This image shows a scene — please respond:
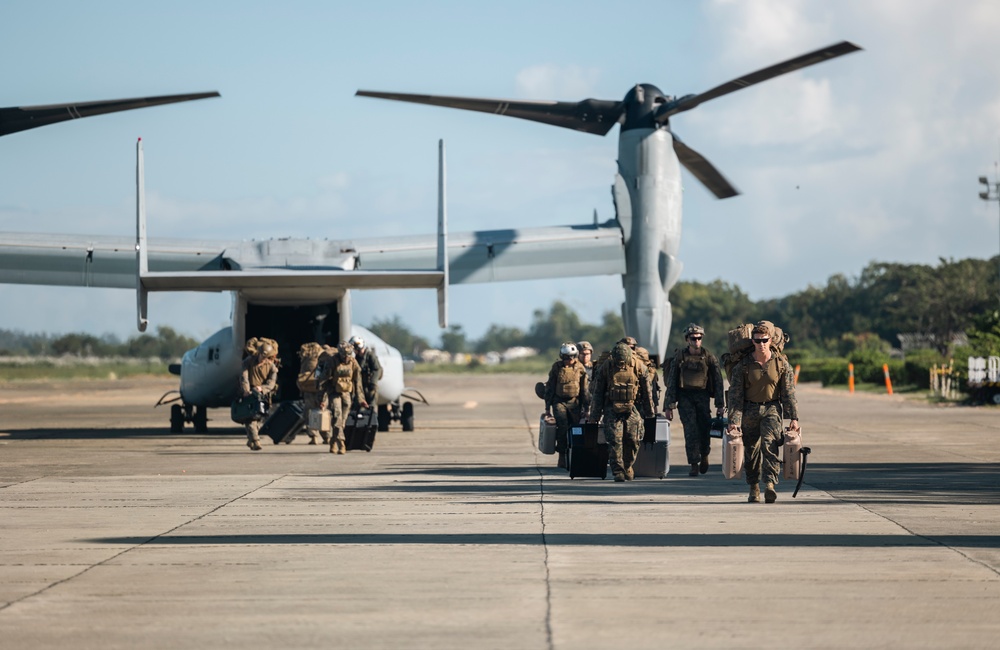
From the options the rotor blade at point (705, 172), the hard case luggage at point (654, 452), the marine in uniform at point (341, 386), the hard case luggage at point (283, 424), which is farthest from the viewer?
the rotor blade at point (705, 172)

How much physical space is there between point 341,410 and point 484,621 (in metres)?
13.9

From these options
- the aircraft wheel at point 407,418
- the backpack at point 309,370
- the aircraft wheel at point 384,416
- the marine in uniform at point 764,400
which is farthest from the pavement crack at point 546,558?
the aircraft wheel at point 384,416

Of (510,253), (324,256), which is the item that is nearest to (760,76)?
(510,253)

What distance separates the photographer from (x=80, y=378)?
81.6m

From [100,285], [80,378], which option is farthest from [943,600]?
A: [80,378]

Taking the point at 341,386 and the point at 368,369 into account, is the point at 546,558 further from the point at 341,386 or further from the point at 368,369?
the point at 368,369

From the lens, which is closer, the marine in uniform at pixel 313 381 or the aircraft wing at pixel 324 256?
the marine in uniform at pixel 313 381

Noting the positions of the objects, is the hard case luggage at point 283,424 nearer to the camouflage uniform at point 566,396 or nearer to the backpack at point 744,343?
the camouflage uniform at point 566,396

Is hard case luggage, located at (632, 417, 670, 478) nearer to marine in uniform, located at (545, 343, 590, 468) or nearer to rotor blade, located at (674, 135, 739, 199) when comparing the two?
marine in uniform, located at (545, 343, 590, 468)

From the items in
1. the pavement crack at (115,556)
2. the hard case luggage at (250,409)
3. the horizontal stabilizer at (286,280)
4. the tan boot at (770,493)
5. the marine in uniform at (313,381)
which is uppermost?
the horizontal stabilizer at (286,280)

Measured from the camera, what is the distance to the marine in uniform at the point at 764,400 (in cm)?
1364

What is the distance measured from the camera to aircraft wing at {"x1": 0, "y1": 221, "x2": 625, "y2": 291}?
2408 cm

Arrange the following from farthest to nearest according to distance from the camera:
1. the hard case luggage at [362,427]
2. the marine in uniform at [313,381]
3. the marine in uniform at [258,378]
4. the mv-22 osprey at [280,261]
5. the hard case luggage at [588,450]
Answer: the mv-22 osprey at [280,261]
the marine in uniform at [258,378]
the hard case luggage at [362,427]
the marine in uniform at [313,381]
the hard case luggage at [588,450]

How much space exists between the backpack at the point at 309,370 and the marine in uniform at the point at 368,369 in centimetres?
61
